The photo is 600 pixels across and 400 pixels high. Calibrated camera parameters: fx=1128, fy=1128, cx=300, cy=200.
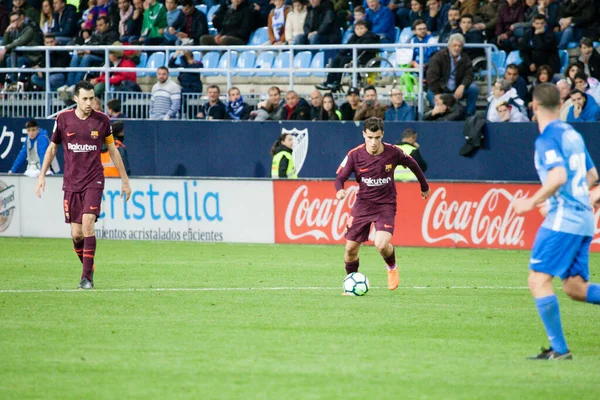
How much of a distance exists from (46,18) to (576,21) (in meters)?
13.5

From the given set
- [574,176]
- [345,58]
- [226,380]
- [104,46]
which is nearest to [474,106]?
[345,58]

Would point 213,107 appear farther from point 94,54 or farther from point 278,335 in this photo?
point 278,335

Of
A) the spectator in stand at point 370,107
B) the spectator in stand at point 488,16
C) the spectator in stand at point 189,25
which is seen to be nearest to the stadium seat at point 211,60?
the spectator in stand at point 189,25

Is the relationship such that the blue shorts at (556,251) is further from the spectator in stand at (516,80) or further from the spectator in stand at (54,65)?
the spectator in stand at (54,65)

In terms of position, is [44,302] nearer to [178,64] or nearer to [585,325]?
[585,325]

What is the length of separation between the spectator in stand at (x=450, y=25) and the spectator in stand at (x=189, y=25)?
6099mm

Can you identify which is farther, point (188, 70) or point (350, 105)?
point (188, 70)

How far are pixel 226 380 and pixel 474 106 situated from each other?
15.7 metres

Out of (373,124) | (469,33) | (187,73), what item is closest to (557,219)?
(373,124)

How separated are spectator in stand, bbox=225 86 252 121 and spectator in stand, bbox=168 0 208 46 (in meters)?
2.40

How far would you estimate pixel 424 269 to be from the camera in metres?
16.3

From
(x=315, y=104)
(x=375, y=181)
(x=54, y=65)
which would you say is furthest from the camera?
(x=54, y=65)

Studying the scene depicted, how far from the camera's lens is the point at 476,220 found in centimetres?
1955

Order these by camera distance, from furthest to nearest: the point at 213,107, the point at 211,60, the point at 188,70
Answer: the point at 211,60, the point at 188,70, the point at 213,107
